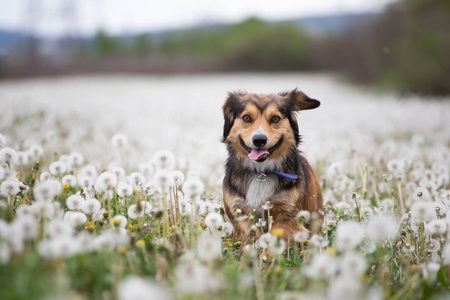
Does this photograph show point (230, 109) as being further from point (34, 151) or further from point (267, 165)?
point (34, 151)

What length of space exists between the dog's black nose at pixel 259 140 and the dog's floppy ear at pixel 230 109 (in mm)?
519

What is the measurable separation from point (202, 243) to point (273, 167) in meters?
1.94

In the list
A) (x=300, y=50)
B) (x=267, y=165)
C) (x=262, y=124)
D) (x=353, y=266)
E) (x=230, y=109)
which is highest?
(x=300, y=50)

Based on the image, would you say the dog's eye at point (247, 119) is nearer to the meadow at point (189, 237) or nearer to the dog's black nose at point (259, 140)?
the dog's black nose at point (259, 140)

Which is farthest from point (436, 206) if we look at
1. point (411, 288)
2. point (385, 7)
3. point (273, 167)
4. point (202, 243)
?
point (385, 7)

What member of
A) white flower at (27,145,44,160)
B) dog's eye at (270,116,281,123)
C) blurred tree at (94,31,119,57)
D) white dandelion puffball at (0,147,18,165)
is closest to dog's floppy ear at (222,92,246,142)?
dog's eye at (270,116,281,123)

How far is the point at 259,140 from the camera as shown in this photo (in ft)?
12.0

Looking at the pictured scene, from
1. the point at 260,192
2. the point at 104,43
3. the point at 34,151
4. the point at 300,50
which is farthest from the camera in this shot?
the point at 104,43

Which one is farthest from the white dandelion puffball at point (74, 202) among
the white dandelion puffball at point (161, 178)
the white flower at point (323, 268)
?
the white flower at point (323, 268)

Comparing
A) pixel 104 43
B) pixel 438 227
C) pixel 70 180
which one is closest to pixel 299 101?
pixel 438 227

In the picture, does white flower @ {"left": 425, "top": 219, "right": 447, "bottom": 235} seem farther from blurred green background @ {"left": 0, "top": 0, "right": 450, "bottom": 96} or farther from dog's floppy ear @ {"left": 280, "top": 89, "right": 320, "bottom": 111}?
blurred green background @ {"left": 0, "top": 0, "right": 450, "bottom": 96}

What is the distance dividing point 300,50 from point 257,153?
53.7 meters

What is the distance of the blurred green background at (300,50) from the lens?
18.7m

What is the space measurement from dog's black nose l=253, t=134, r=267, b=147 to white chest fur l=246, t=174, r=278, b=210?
40cm
